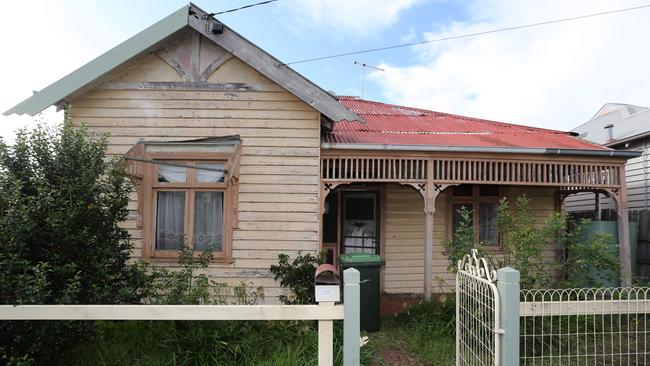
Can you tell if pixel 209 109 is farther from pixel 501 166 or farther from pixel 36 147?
pixel 501 166

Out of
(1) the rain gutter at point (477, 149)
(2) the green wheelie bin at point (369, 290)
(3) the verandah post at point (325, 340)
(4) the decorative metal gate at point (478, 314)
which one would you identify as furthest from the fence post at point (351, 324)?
(1) the rain gutter at point (477, 149)

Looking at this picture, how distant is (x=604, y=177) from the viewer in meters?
7.27

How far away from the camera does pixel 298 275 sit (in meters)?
5.91

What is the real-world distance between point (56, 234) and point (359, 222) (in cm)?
576

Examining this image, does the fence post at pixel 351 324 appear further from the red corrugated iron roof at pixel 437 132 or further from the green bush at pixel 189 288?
the red corrugated iron roof at pixel 437 132

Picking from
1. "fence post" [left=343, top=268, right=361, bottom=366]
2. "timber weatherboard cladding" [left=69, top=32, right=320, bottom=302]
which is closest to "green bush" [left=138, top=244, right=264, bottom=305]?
"timber weatherboard cladding" [left=69, top=32, right=320, bottom=302]

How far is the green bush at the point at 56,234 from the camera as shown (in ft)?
12.2

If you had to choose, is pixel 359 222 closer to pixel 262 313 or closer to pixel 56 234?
pixel 56 234

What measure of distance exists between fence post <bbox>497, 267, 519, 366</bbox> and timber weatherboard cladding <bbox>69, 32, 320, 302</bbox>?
3.67 meters

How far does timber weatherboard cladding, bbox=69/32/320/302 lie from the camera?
6188 mm

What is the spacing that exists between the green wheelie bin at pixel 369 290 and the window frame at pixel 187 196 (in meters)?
1.94

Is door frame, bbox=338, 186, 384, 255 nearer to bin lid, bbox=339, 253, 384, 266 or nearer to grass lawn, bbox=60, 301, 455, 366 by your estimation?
bin lid, bbox=339, 253, 384, 266

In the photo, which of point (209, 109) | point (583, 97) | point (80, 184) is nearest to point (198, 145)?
point (209, 109)

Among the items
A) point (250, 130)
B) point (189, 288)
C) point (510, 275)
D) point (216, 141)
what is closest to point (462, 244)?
point (510, 275)
